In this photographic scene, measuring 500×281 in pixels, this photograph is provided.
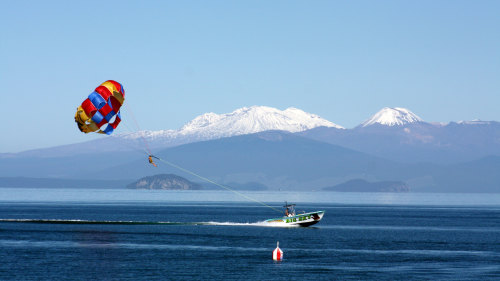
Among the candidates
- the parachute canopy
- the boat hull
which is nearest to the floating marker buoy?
the parachute canopy

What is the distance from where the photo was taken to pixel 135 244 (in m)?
106

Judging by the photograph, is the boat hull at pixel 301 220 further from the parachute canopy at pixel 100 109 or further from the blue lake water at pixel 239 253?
the parachute canopy at pixel 100 109

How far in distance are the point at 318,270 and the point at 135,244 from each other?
34.5m

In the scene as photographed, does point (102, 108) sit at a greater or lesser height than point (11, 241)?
greater

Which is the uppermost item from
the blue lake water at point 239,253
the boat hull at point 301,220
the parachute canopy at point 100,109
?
the parachute canopy at point 100,109

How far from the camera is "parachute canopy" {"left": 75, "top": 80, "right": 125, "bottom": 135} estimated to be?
9688 cm

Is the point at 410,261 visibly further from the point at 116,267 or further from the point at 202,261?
the point at 116,267

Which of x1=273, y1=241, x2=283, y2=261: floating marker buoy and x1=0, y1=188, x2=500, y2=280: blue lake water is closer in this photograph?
x1=0, y1=188, x2=500, y2=280: blue lake water

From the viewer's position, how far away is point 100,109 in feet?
319

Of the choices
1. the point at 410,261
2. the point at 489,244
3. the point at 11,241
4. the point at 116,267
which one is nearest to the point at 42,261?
the point at 116,267

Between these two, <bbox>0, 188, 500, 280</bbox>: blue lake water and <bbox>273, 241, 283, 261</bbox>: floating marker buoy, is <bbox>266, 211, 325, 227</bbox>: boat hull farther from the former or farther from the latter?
<bbox>273, 241, 283, 261</bbox>: floating marker buoy

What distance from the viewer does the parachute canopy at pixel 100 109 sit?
96.9m

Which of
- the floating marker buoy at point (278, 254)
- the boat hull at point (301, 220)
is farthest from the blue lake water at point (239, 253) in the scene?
the boat hull at point (301, 220)

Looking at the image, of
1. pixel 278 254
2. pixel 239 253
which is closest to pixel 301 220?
pixel 239 253
